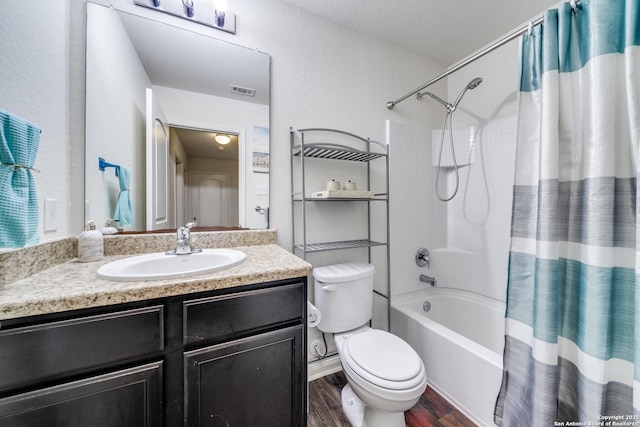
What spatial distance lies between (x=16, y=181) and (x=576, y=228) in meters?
1.82

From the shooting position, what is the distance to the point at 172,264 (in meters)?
1.06

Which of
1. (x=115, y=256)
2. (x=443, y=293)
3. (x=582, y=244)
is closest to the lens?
(x=582, y=244)

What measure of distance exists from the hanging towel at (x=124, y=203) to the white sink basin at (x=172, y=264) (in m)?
0.23

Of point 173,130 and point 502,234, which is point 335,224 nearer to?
point 173,130

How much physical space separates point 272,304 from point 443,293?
5.59ft

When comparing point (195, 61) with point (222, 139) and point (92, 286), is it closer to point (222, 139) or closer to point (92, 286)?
point (222, 139)

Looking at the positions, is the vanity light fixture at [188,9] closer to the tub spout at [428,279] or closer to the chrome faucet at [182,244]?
the chrome faucet at [182,244]

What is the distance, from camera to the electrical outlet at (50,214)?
894 millimetres

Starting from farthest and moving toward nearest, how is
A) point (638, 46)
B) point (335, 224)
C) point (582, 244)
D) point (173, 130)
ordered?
point (335, 224), point (173, 130), point (582, 244), point (638, 46)

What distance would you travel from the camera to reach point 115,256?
3.57ft

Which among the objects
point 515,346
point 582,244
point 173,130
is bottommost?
point 515,346

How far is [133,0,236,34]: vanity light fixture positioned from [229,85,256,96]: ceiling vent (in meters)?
0.31

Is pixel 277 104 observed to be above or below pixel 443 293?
above

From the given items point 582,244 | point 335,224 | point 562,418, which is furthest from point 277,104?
point 562,418
